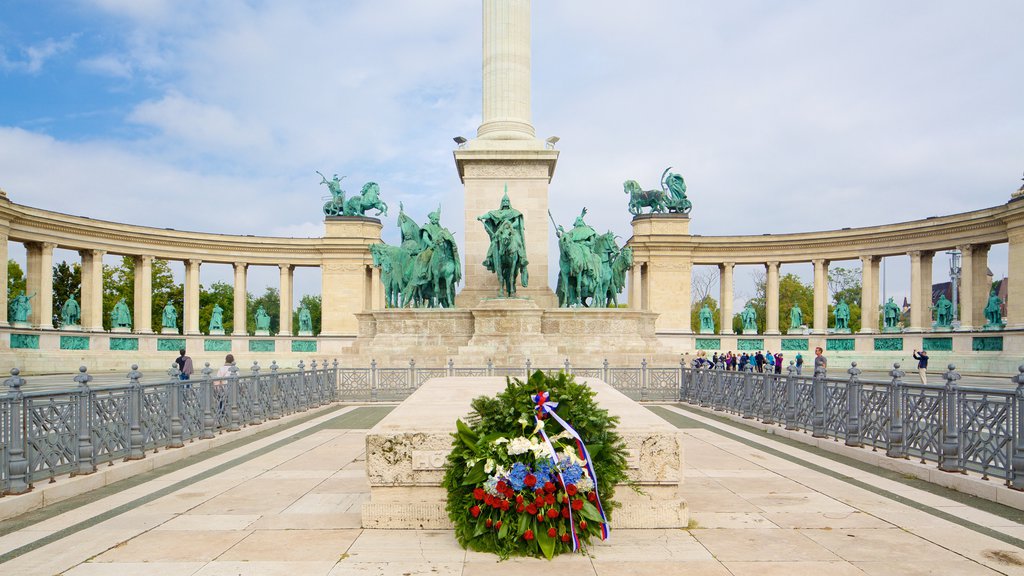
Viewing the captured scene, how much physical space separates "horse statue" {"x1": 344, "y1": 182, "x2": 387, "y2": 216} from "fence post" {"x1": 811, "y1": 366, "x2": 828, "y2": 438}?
58.7 meters

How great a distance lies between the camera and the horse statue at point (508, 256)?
88.0ft

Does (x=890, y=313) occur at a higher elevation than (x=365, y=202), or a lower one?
lower

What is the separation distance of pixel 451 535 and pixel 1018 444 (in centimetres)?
691

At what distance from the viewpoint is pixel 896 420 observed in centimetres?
1077

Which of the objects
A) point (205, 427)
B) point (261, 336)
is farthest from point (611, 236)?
point (261, 336)

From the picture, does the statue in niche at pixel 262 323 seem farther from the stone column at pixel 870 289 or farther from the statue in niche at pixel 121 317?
the stone column at pixel 870 289

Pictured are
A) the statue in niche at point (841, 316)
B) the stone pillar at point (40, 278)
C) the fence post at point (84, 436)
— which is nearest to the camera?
the fence post at point (84, 436)

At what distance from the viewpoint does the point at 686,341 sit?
2437 inches

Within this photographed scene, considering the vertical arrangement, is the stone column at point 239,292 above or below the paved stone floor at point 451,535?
above

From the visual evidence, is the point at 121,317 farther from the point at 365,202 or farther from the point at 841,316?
the point at 841,316

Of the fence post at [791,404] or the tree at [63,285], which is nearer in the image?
the fence post at [791,404]

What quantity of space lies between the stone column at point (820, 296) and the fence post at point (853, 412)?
51.0 m

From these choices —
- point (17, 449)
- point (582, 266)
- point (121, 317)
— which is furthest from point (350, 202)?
point (17, 449)

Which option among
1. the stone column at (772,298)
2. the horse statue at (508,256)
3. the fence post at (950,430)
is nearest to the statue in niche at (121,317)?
the horse statue at (508,256)
